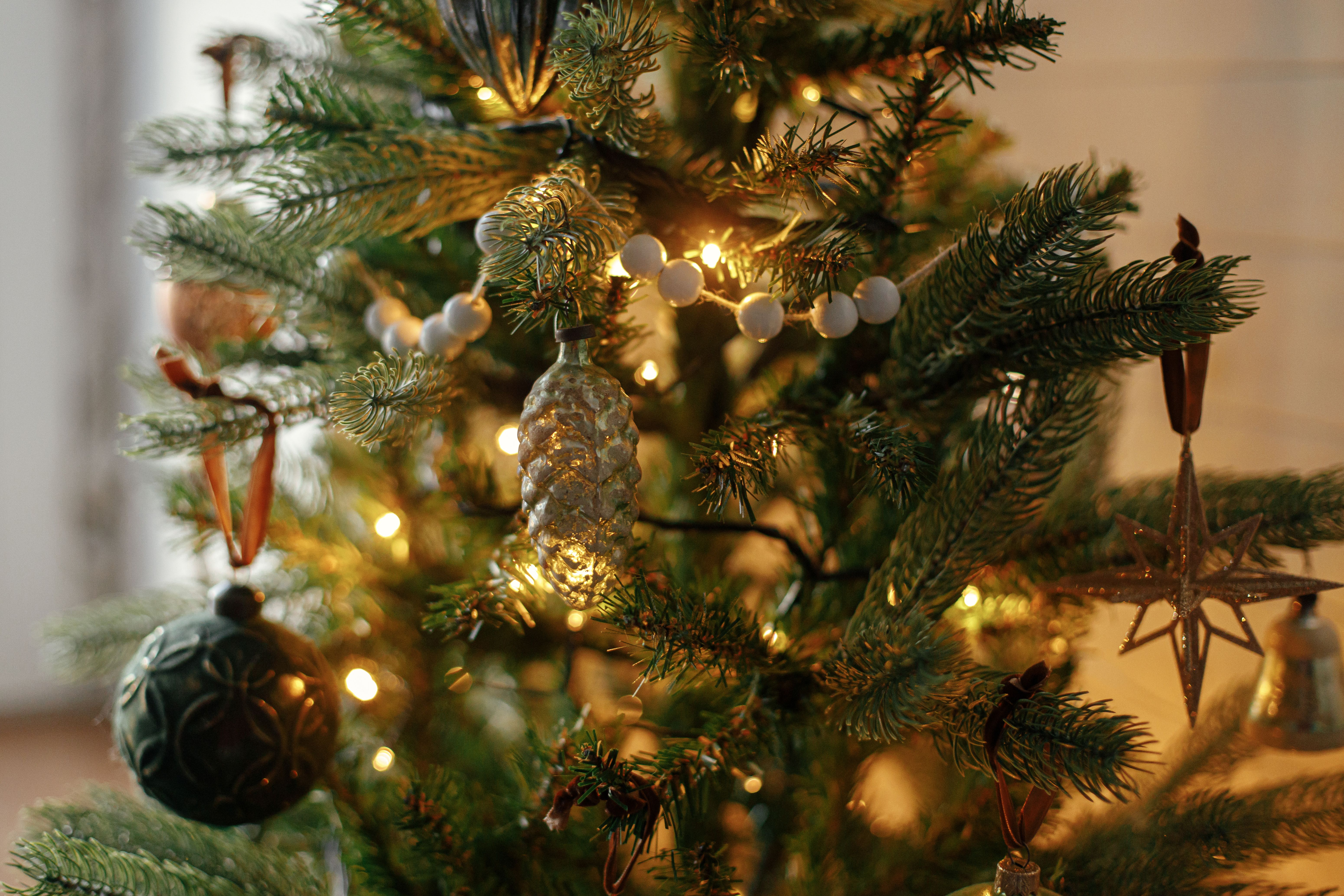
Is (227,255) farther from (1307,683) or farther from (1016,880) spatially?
(1307,683)

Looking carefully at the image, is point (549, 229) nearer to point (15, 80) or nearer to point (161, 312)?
point (161, 312)

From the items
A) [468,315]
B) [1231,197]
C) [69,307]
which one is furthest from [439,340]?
[69,307]

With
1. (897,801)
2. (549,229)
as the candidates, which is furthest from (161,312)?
(897,801)

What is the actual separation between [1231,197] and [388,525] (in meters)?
0.67

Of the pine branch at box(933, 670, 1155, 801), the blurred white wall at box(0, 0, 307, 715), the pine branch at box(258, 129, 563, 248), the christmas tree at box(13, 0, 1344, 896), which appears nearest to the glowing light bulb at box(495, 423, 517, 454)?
the christmas tree at box(13, 0, 1344, 896)

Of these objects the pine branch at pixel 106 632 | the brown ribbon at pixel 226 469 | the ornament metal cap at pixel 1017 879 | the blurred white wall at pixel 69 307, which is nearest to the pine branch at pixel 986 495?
the ornament metal cap at pixel 1017 879

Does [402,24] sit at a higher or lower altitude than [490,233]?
higher

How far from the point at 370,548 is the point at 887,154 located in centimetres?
42

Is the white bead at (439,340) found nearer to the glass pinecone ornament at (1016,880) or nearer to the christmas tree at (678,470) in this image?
the christmas tree at (678,470)

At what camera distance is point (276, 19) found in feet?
4.11

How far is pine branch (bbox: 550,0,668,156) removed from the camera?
32 centimetres

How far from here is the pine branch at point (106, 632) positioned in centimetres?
65

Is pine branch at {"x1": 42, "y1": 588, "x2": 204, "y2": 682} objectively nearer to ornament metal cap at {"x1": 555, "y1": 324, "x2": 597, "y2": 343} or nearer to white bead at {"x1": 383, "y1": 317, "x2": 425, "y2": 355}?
white bead at {"x1": 383, "y1": 317, "x2": 425, "y2": 355}

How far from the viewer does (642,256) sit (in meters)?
0.36
